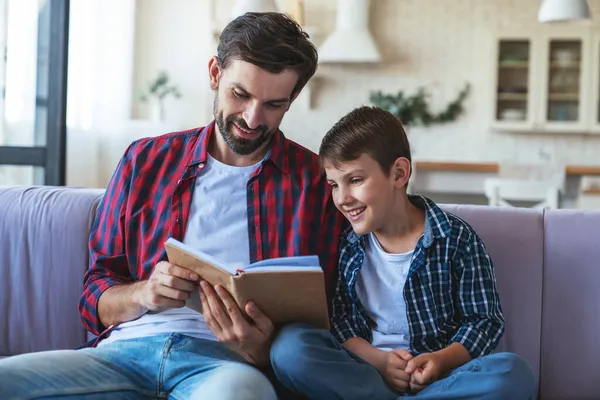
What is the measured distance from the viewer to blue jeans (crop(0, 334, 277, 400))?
1.38 m

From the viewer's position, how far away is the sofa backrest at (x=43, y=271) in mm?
1938

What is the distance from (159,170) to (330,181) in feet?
1.25

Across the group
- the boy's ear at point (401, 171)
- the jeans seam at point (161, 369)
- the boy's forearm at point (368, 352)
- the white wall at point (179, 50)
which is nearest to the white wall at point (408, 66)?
the white wall at point (179, 50)

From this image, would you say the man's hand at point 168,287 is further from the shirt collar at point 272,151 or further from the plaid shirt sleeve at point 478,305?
the plaid shirt sleeve at point 478,305

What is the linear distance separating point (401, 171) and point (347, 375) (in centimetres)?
49

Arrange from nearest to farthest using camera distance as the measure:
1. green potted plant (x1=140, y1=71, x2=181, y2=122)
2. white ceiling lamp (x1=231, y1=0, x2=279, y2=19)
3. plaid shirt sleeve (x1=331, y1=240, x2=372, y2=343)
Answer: plaid shirt sleeve (x1=331, y1=240, x2=372, y2=343) < white ceiling lamp (x1=231, y1=0, x2=279, y2=19) < green potted plant (x1=140, y1=71, x2=181, y2=122)

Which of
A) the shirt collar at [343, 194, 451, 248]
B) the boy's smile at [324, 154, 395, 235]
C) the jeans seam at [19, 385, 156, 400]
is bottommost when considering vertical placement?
the jeans seam at [19, 385, 156, 400]

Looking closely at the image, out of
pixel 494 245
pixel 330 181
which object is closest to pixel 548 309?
pixel 494 245

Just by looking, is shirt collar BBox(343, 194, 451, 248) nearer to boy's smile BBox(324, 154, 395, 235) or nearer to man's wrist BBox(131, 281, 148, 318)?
boy's smile BBox(324, 154, 395, 235)

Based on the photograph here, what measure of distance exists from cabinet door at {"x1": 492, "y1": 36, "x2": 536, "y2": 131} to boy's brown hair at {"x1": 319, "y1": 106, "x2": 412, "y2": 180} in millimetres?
5012

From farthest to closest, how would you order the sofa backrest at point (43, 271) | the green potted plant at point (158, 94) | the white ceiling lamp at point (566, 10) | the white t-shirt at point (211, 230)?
1. the green potted plant at point (158, 94)
2. the white ceiling lamp at point (566, 10)
3. the sofa backrest at point (43, 271)
4. the white t-shirt at point (211, 230)

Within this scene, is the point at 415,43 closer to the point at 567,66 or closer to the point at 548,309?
the point at 567,66

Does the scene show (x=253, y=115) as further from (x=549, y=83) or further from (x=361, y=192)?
(x=549, y=83)

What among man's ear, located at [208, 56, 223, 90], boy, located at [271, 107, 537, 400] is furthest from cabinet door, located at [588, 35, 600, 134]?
man's ear, located at [208, 56, 223, 90]
